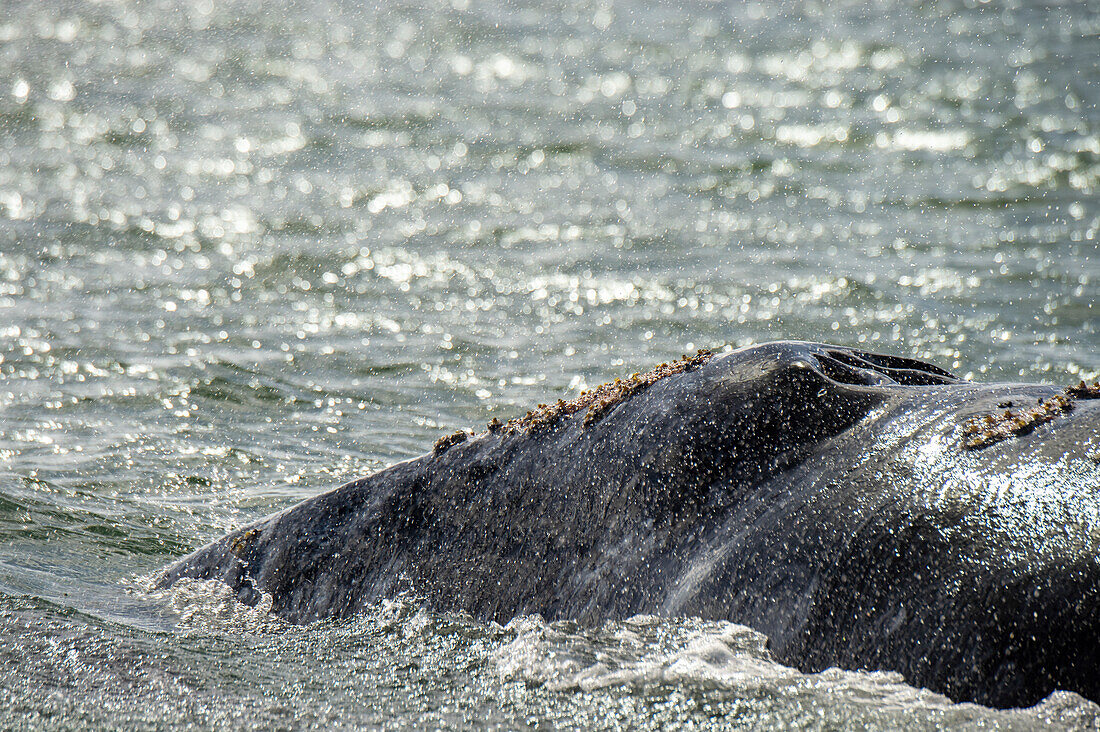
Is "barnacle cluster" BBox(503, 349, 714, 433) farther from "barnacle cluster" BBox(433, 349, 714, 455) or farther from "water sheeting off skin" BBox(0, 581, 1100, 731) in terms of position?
"water sheeting off skin" BBox(0, 581, 1100, 731)

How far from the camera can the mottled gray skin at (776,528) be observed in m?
3.01

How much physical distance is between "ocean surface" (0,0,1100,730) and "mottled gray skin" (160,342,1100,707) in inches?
5.0

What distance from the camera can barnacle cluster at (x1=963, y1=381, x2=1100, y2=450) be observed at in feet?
11.0

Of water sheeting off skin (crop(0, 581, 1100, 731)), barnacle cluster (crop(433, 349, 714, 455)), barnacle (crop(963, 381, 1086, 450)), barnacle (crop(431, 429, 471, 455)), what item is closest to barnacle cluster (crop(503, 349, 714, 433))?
barnacle cluster (crop(433, 349, 714, 455))

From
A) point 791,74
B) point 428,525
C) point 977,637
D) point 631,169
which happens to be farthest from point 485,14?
point 977,637

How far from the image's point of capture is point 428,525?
4332mm

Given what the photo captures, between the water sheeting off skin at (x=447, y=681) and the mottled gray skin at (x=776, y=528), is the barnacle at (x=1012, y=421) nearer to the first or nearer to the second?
the mottled gray skin at (x=776, y=528)

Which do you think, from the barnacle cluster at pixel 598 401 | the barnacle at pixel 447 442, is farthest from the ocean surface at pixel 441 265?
the barnacle cluster at pixel 598 401

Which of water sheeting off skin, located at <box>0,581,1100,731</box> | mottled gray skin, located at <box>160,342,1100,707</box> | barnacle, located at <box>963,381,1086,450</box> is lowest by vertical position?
water sheeting off skin, located at <box>0,581,1100,731</box>

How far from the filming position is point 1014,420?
340cm

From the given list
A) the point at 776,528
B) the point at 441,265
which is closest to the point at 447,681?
the point at 776,528

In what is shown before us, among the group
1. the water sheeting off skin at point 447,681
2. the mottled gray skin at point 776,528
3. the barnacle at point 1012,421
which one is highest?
the barnacle at point 1012,421

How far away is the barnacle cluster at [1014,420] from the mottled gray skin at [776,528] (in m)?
0.04

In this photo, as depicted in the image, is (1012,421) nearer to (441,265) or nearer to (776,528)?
(776,528)
